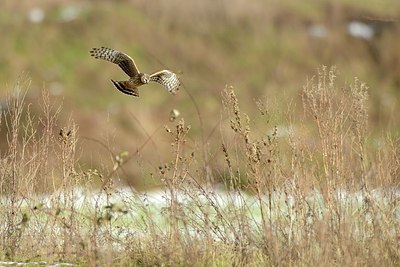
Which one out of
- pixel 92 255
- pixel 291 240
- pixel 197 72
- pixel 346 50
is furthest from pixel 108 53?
pixel 346 50

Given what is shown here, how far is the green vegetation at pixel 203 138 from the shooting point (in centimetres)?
685

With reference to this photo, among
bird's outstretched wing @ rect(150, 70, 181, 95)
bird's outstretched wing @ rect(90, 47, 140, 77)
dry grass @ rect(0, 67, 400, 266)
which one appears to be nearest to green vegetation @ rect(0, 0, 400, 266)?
dry grass @ rect(0, 67, 400, 266)

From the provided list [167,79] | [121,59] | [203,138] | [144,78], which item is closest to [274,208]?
[203,138]

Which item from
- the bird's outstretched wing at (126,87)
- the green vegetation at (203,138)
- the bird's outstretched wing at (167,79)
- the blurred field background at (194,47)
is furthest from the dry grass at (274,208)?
the blurred field background at (194,47)

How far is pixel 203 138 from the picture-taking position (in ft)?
22.2

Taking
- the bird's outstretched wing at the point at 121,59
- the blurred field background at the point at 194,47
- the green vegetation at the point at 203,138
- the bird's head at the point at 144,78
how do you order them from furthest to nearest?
the blurred field background at the point at 194,47 < the green vegetation at the point at 203,138 < the bird's outstretched wing at the point at 121,59 < the bird's head at the point at 144,78

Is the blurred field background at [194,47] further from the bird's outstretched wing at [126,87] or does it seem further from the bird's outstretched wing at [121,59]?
the bird's outstretched wing at [126,87]

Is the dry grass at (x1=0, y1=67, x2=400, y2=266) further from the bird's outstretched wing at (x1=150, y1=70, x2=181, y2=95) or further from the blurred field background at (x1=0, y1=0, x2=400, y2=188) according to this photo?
the blurred field background at (x1=0, y1=0, x2=400, y2=188)

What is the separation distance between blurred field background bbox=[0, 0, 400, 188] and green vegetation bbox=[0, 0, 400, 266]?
0.06 metres

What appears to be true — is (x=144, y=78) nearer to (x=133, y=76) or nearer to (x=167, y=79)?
(x=133, y=76)

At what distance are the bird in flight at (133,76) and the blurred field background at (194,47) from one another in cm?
1540

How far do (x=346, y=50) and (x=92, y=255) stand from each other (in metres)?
21.0

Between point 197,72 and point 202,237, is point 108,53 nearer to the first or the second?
point 202,237

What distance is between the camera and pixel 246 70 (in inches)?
1037
